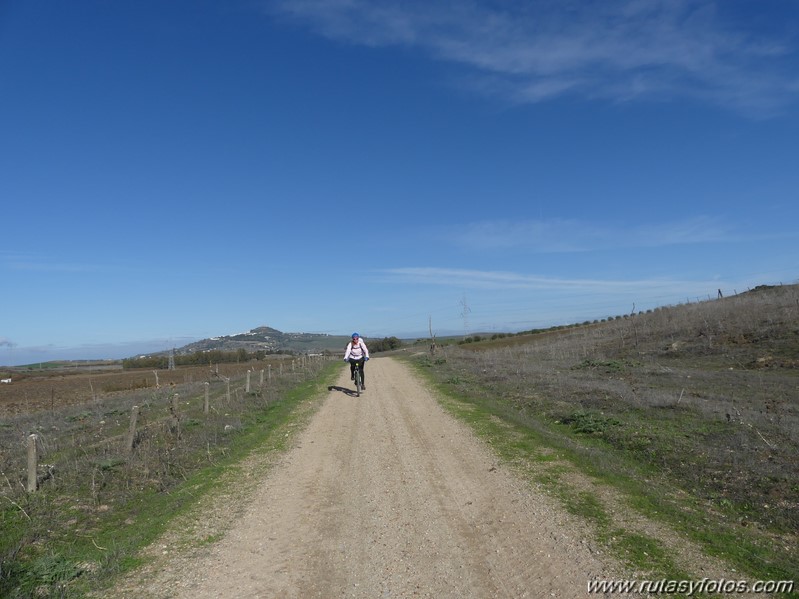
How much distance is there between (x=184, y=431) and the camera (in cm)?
1410

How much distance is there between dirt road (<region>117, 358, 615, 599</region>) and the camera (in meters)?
5.42

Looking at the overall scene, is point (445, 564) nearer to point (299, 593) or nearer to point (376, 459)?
point (299, 593)

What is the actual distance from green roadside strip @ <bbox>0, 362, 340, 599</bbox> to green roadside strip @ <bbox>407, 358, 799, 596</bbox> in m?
4.96

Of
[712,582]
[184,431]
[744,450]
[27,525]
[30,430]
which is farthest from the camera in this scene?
[30,430]

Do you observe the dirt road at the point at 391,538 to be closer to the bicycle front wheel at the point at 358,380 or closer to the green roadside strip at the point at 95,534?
the green roadside strip at the point at 95,534

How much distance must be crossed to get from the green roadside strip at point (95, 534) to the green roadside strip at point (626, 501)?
4956 millimetres

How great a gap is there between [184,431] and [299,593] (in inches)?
393

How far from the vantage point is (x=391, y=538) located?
21.7 ft

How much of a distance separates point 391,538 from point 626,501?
3513mm

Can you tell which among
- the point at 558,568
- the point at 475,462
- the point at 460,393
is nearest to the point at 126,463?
the point at 475,462

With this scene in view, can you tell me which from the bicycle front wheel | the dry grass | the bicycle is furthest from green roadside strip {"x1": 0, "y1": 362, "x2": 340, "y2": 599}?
the bicycle front wheel

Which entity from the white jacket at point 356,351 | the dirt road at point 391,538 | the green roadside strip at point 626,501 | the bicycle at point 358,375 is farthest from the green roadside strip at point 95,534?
the bicycle at point 358,375

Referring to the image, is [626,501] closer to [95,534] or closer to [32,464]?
[95,534]

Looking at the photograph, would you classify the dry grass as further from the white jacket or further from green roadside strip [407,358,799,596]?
the white jacket
